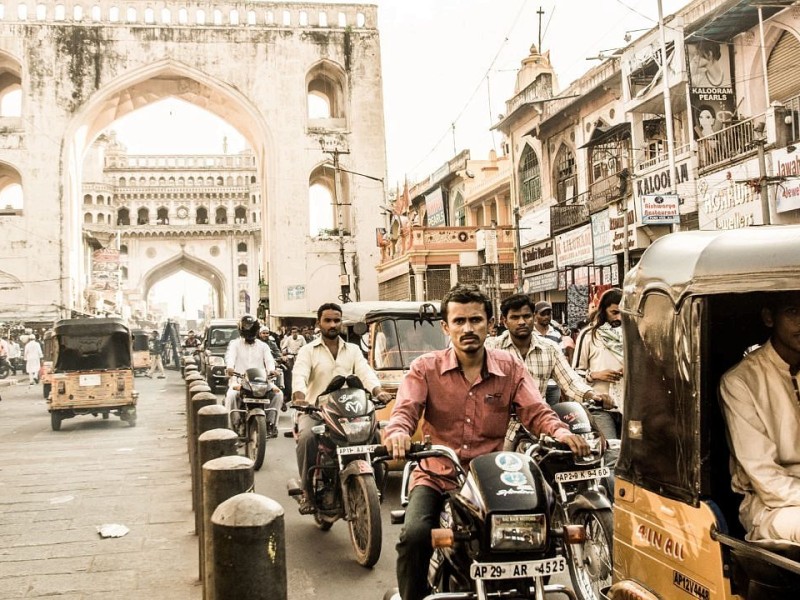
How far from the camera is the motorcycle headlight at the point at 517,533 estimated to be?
7.59 feet

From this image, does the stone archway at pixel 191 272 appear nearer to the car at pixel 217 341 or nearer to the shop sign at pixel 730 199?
the car at pixel 217 341

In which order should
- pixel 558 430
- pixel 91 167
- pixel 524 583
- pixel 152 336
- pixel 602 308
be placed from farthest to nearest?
pixel 91 167, pixel 152 336, pixel 602 308, pixel 558 430, pixel 524 583

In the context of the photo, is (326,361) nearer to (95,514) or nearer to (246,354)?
(95,514)

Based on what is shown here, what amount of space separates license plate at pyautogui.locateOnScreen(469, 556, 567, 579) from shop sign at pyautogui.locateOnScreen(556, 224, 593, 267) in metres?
17.6

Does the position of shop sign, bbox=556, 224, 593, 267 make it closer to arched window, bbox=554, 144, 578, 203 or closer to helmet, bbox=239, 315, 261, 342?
arched window, bbox=554, 144, 578, 203

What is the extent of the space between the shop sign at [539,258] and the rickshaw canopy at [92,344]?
12623 mm

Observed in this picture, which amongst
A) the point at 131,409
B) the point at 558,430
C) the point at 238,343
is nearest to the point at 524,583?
the point at 558,430

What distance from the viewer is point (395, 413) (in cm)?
299

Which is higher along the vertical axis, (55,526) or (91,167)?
(91,167)

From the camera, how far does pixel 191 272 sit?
7100 centimetres

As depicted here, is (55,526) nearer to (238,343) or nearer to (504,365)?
(238,343)

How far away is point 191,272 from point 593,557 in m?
69.9

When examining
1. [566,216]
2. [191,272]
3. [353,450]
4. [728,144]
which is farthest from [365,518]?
[191,272]

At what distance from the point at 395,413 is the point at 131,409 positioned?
10361 millimetres
